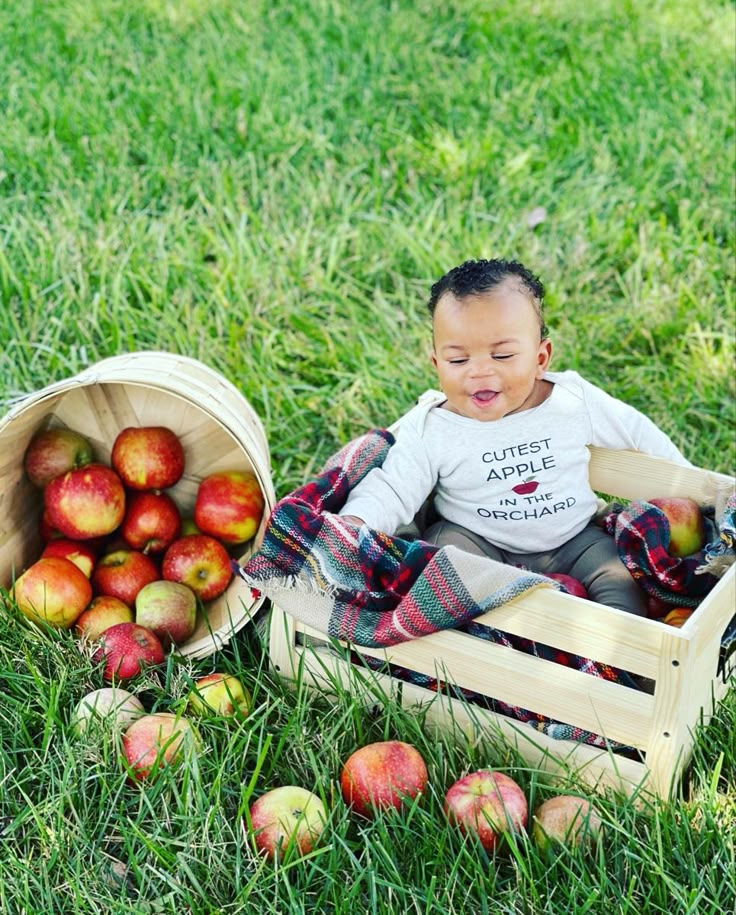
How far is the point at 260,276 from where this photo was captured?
13.3 feet

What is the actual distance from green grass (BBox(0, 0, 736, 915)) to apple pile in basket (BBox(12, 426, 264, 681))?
14 centimetres

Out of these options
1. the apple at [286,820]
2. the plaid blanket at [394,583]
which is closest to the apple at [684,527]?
the plaid blanket at [394,583]

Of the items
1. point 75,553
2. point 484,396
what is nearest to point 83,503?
point 75,553

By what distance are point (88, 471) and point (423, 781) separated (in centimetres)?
125

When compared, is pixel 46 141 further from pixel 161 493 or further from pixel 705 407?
pixel 705 407

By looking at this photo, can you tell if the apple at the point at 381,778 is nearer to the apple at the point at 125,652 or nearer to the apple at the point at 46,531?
the apple at the point at 125,652

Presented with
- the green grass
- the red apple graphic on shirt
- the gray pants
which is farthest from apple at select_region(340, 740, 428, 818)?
the red apple graphic on shirt

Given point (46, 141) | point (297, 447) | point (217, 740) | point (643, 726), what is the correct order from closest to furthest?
point (643, 726) < point (217, 740) < point (297, 447) < point (46, 141)

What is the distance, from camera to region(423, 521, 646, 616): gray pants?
8.82 ft

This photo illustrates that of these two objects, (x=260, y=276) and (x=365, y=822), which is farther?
(x=260, y=276)

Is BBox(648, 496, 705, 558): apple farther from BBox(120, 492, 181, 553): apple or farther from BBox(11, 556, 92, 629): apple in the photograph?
BBox(11, 556, 92, 629): apple

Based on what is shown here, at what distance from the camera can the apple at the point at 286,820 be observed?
7.16ft

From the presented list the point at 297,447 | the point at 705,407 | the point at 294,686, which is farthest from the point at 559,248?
the point at 294,686

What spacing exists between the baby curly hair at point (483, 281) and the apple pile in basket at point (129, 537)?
0.80 meters
